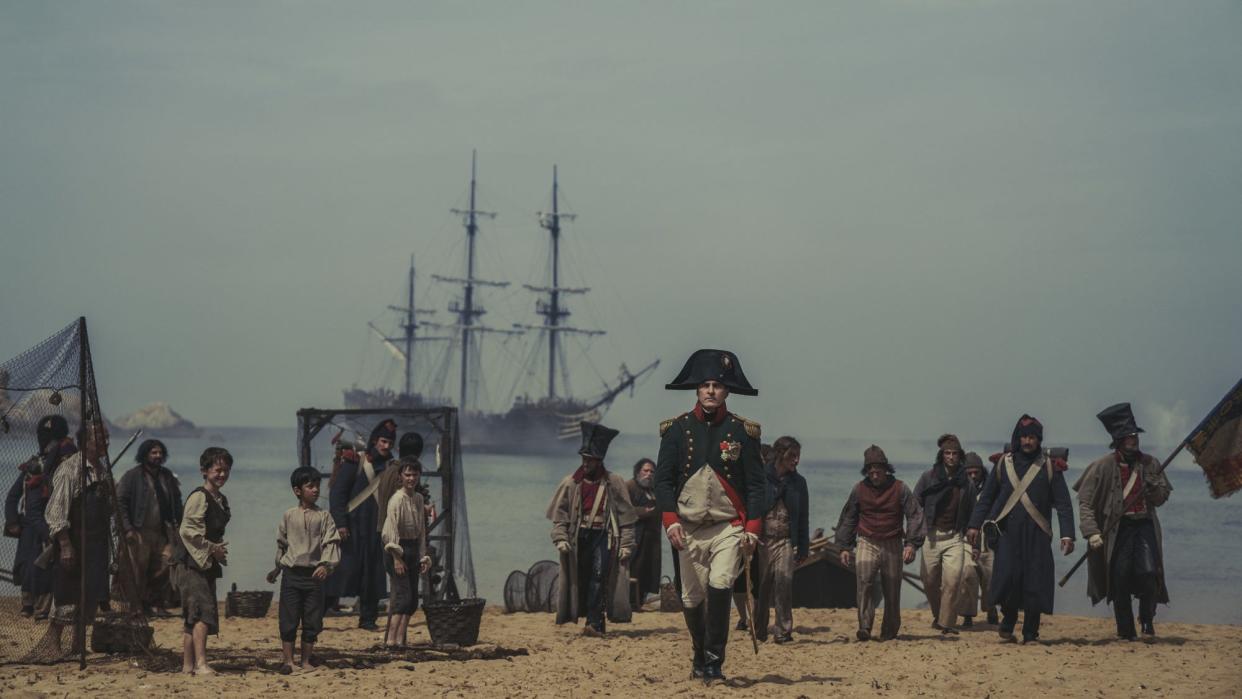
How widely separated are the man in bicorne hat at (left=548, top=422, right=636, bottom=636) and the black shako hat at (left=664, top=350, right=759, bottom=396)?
4.05 m

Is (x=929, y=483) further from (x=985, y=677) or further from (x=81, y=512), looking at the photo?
(x=81, y=512)

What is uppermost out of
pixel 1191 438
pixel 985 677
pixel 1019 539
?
pixel 1191 438

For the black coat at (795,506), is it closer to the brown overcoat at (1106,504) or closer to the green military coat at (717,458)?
the brown overcoat at (1106,504)

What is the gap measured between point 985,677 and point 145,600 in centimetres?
769

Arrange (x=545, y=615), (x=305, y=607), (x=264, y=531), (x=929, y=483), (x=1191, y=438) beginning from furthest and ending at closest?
(x=264, y=531)
(x=545, y=615)
(x=929, y=483)
(x=1191, y=438)
(x=305, y=607)

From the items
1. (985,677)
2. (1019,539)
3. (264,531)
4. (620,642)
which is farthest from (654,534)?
(264,531)

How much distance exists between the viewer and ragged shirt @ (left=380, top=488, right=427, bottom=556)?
1305 centimetres

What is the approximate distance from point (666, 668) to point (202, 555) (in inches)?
144

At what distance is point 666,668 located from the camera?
40.4 ft

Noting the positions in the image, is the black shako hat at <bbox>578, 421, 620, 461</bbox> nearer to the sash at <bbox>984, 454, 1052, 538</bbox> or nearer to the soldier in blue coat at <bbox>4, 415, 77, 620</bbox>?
the sash at <bbox>984, 454, 1052, 538</bbox>

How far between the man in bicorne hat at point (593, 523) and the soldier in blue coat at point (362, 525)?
1.85 meters

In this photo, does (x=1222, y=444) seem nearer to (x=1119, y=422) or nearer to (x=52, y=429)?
(x=1119, y=422)

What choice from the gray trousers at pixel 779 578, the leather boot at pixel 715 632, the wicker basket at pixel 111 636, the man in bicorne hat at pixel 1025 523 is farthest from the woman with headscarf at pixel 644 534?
the wicker basket at pixel 111 636

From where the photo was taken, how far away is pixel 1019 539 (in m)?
13.9
